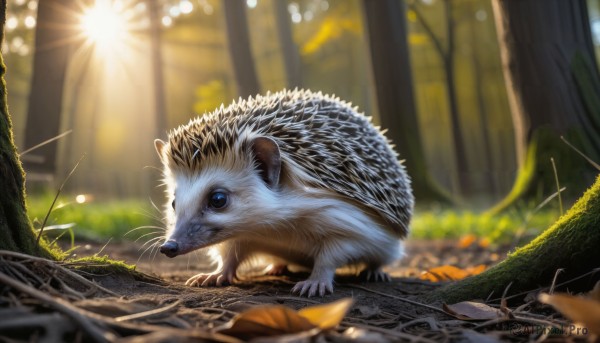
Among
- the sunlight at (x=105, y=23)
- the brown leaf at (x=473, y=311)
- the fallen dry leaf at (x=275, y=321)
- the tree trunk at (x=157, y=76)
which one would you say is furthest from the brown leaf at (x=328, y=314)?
the tree trunk at (x=157, y=76)

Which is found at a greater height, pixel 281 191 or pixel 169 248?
pixel 281 191

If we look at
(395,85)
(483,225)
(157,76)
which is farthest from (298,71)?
(483,225)

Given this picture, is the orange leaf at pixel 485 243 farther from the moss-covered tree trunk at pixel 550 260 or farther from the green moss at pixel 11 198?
the green moss at pixel 11 198

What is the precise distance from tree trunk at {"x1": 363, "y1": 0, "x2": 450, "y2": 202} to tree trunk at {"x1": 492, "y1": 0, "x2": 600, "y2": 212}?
5.03 meters

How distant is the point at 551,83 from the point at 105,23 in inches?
684

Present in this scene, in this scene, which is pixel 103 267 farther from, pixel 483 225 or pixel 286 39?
pixel 286 39

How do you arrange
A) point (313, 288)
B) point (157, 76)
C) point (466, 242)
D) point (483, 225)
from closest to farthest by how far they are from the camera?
point (313, 288), point (466, 242), point (483, 225), point (157, 76)

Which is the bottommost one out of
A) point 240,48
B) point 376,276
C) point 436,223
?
point 436,223

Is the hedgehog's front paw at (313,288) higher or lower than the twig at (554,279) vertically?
lower

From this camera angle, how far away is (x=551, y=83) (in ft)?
21.7

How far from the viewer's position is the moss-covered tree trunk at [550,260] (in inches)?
121

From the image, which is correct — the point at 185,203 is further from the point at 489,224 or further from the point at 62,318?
the point at 489,224

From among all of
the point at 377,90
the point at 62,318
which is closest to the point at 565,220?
the point at 62,318

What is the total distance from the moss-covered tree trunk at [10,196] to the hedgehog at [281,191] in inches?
33.4
